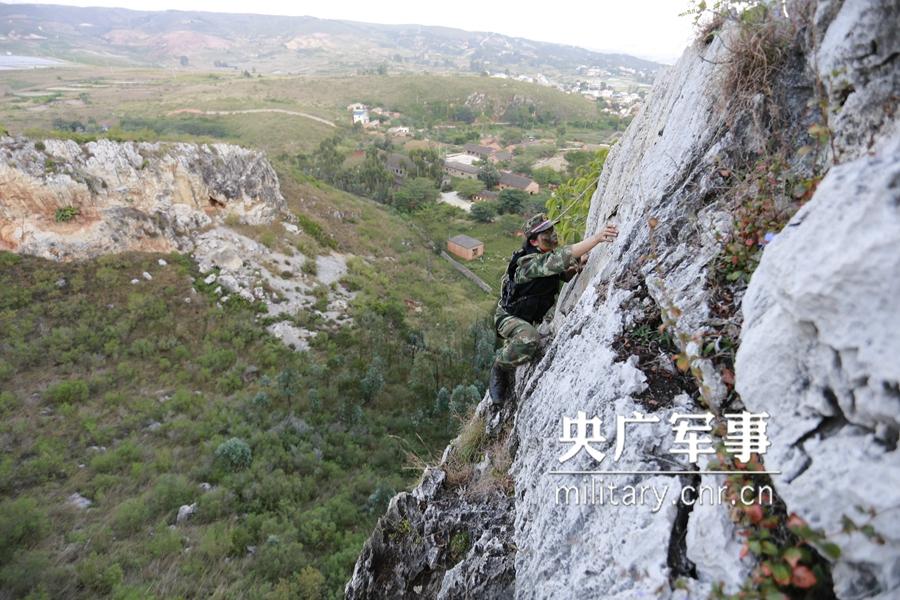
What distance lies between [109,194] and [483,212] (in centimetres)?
3995

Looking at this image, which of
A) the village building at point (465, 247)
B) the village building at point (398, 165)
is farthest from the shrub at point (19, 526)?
the village building at point (398, 165)

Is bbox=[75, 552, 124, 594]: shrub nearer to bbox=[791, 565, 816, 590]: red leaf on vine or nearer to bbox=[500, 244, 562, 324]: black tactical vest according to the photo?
bbox=[500, 244, 562, 324]: black tactical vest

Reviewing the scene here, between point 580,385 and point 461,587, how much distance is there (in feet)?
8.48

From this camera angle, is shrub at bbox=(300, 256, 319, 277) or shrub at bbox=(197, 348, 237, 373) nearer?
shrub at bbox=(197, 348, 237, 373)

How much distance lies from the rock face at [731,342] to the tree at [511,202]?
5521 cm

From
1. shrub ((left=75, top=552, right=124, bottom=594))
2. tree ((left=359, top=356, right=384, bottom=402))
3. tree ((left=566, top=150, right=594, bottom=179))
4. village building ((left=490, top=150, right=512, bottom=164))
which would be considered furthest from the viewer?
village building ((left=490, top=150, right=512, bottom=164))

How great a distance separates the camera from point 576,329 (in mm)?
5105

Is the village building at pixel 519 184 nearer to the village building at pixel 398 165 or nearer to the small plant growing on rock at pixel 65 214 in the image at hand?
the village building at pixel 398 165

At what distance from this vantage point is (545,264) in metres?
5.55

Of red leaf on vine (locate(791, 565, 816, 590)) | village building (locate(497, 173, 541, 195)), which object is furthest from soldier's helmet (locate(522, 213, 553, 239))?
village building (locate(497, 173, 541, 195))

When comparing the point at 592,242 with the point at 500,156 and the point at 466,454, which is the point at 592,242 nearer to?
the point at 466,454

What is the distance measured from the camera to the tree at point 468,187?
6601cm

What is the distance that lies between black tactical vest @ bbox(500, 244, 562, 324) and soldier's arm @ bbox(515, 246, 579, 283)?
0.47 ft

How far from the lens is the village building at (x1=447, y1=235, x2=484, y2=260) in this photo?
47.7 m
